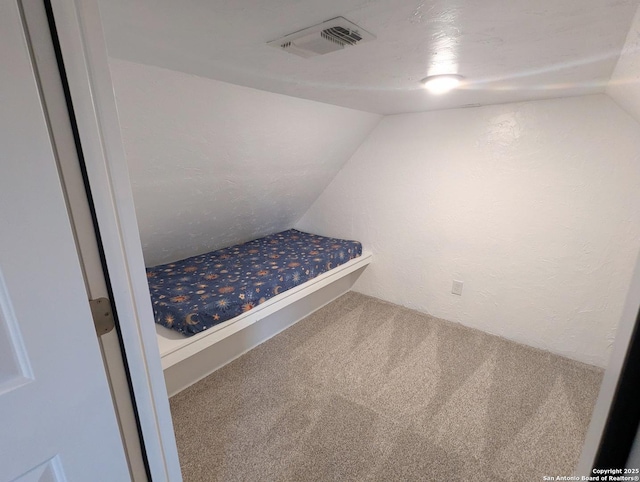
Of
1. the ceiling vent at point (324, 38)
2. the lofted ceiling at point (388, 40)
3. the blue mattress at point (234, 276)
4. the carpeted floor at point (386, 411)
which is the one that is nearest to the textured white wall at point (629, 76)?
the lofted ceiling at point (388, 40)

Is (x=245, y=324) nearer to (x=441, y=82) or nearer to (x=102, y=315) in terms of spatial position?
(x=102, y=315)

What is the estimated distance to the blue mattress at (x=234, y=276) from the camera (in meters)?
1.80

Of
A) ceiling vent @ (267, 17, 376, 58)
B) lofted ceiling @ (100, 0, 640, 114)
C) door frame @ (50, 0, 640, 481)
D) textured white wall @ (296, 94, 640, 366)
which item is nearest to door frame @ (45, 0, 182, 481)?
door frame @ (50, 0, 640, 481)

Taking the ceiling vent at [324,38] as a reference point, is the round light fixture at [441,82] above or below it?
below

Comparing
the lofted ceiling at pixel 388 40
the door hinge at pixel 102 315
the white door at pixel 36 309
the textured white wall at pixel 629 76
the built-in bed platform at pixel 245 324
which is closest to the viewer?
the white door at pixel 36 309

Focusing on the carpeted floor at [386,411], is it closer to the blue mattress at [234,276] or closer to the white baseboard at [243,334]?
the white baseboard at [243,334]

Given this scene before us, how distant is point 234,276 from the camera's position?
229 cm

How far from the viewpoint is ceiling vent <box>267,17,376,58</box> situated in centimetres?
91

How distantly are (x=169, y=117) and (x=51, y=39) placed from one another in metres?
0.92

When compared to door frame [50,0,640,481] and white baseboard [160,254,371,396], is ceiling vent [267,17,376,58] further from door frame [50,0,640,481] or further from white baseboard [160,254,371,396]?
white baseboard [160,254,371,396]

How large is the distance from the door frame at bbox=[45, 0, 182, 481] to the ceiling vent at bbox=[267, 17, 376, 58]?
54cm

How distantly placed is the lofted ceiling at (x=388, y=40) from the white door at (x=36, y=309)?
0.43 m

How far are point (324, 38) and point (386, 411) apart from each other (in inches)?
70.7

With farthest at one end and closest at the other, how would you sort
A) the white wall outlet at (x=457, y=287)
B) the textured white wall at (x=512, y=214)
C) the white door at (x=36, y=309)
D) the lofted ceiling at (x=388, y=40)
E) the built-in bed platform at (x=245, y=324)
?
Result: the white wall outlet at (x=457, y=287)
the textured white wall at (x=512, y=214)
the built-in bed platform at (x=245, y=324)
the lofted ceiling at (x=388, y=40)
the white door at (x=36, y=309)
